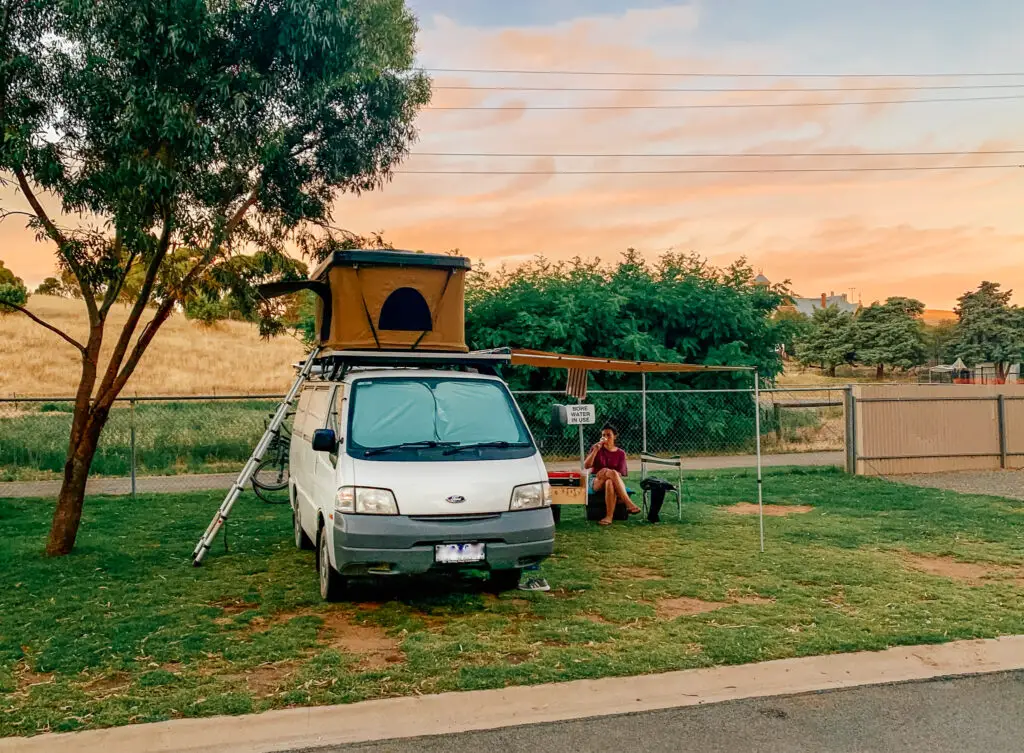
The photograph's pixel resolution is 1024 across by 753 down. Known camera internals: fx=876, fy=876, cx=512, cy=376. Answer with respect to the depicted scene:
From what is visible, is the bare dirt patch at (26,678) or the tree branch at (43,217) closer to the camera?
the bare dirt patch at (26,678)

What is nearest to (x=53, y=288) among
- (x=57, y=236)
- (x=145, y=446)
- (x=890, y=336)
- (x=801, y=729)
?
(x=57, y=236)

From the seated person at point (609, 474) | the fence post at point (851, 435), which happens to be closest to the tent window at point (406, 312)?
the seated person at point (609, 474)

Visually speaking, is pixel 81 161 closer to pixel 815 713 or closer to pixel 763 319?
pixel 815 713

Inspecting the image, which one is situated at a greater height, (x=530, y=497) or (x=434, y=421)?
(x=434, y=421)

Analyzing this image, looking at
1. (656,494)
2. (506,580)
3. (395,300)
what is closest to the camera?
(506,580)

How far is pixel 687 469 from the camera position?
57.9 ft

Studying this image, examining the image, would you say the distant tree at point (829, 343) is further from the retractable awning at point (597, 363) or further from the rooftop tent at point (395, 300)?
the rooftop tent at point (395, 300)

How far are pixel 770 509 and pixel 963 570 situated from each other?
4241 millimetres

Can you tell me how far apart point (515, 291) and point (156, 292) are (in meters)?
10.7

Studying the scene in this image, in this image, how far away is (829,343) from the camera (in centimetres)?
7669

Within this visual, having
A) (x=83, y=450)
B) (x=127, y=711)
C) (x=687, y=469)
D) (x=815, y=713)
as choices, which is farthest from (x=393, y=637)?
(x=687, y=469)

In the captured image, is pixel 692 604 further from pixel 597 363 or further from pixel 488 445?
pixel 597 363

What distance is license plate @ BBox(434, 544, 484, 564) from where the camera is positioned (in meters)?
6.61

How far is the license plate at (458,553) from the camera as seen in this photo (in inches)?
260
